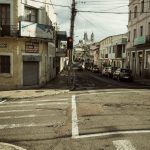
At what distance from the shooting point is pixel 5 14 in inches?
1006

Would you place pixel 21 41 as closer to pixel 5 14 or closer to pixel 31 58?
pixel 31 58

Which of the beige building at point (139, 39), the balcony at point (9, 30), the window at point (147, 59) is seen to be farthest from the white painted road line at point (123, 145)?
the window at point (147, 59)

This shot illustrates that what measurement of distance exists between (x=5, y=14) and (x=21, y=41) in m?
2.40

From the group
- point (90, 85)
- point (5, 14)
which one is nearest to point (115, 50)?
point (90, 85)

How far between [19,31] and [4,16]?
1.73m

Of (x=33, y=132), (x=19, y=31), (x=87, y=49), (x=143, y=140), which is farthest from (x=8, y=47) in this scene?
(x=87, y=49)

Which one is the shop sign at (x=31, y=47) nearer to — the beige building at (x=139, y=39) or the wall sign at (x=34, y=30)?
the wall sign at (x=34, y=30)

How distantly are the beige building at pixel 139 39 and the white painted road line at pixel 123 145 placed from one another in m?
32.6

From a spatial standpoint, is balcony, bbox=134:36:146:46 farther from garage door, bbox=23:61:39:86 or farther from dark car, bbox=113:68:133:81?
garage door, bbox=23:61:39:86

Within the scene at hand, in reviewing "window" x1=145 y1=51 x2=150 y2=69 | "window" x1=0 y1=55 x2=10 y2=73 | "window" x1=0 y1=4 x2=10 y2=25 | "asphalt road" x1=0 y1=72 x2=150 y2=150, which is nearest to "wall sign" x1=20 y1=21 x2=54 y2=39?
"window" x1=0 y1=4 x2=10 y2=25

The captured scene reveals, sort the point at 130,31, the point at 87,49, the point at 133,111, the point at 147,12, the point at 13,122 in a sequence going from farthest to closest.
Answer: the point at 87,49, the point at 130,31, the point at 147,12, the point at 133,111, the point at 13,122

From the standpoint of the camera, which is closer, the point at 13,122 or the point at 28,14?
the point at 13,122

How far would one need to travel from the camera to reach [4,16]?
2553cm

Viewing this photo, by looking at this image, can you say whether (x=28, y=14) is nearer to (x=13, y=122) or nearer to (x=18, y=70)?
(x=18, y=70)
